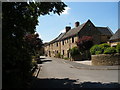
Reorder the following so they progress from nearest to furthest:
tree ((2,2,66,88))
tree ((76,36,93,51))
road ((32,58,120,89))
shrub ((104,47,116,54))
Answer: tree ((2,2,66,88)) < road ((32,58,120,89)) < shrub ((104,47,116,54)) < tree ((76,36,93,51))

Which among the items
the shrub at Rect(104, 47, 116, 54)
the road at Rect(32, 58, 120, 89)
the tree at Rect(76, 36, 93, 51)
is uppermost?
the tree at Rect(76, 36, 93, 51)

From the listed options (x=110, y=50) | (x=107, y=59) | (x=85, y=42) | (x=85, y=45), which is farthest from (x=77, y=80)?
(x=85, y=45)

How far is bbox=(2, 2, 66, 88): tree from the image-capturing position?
4.99 m

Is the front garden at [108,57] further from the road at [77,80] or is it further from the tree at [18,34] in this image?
the tree at [18,34]

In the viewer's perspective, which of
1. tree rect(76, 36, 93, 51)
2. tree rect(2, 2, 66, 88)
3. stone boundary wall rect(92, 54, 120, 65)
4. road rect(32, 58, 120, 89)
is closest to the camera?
tree rect(2, 2, 66, 88)

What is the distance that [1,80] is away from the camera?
4.93 metres

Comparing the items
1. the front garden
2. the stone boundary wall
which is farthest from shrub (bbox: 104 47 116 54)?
the stone boundary wall

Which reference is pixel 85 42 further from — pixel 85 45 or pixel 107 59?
pixel 107 59

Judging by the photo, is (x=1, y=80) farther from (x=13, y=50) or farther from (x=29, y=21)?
(x=29, y=21)

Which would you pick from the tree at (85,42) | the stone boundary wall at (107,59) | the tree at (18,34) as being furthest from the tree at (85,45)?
the tree at (18,34)

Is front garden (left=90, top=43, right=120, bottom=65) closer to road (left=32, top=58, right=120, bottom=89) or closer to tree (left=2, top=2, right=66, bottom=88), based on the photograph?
road (left=32, top=58, right=120, bottom=89)

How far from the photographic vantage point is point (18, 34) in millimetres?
7379

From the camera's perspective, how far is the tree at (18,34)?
4.99 m

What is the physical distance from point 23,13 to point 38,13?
4.68 ft
